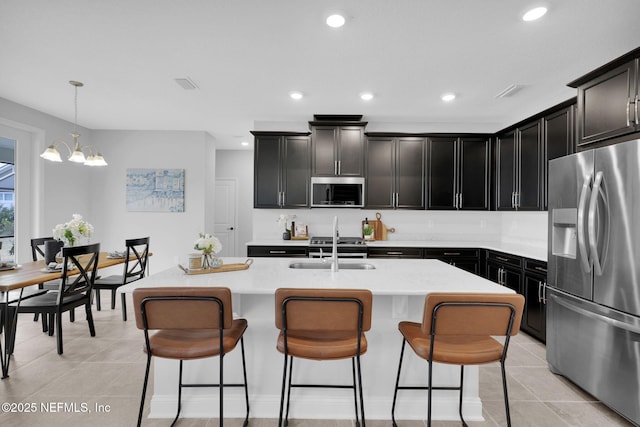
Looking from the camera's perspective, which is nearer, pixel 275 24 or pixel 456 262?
pixel 275 24

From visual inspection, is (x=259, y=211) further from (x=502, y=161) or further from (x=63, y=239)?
(x=502, y=161)

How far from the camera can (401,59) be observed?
118 inches

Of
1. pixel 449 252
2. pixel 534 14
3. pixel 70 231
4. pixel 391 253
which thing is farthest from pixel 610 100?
pixel 70 231

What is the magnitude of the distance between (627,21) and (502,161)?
7.74 ft

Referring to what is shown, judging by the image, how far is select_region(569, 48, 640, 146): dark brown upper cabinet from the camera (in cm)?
234

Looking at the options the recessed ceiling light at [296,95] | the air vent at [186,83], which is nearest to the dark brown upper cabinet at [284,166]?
the recessed ceiling light at [296,95]

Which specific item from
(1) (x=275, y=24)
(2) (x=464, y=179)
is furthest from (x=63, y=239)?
(2) (x=464, y=179)

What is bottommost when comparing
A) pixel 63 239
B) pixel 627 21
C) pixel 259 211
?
pixel 63 239

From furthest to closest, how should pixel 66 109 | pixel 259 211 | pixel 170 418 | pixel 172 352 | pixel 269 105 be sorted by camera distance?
1. pixel 259 211
2. pixel 66 109
3. pixel 269 105
4. pixel 170 418
5. pixel 172 352

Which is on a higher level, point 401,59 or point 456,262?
point 401,59

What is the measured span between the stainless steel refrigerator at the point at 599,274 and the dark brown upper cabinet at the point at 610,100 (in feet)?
0.84

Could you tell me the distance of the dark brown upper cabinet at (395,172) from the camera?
484cm

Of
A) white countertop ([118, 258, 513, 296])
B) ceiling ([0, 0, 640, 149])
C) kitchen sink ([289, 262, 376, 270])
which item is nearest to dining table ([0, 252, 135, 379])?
white countertop ([118, 258, 513, 296])

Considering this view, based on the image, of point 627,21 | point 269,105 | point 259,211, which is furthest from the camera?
point 259,211
